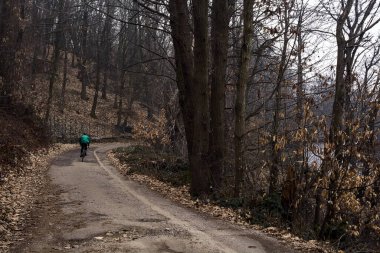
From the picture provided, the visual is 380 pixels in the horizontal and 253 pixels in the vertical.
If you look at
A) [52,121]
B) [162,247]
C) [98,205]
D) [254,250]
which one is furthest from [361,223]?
[52,121]

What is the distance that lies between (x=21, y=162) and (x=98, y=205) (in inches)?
344

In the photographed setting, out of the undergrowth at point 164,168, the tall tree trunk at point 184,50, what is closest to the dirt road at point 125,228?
the tall tree trunk at point 184,50

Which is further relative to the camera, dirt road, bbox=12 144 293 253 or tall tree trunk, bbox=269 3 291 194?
tall tree trunk, bbox=269 3 291 194

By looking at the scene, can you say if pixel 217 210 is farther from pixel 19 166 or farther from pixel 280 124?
pixel 19 166

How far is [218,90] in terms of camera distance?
1438 cm

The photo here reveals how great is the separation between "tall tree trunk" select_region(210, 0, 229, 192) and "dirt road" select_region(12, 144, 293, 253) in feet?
6.68

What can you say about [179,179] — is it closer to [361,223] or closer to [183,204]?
[183,204]

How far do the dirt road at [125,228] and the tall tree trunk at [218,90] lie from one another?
204 centimetres

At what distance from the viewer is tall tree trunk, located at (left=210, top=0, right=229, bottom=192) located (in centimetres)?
1388

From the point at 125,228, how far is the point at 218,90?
666 centimetres

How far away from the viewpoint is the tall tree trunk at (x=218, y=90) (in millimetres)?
13875

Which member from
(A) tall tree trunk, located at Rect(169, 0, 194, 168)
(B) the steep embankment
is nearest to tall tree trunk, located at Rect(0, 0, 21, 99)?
(B) the steep embankment

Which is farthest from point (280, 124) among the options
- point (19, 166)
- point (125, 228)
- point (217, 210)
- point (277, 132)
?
point (19, 166)

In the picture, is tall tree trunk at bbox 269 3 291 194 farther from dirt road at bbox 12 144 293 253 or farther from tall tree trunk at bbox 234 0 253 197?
dirt road at bbox 12 144 293 253
